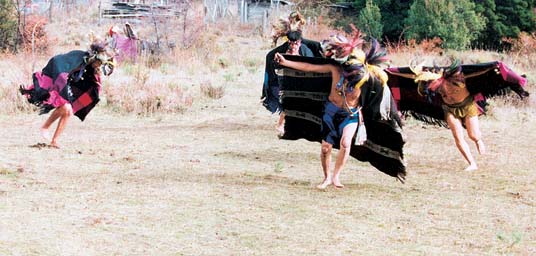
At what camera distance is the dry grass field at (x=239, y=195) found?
7.64 m

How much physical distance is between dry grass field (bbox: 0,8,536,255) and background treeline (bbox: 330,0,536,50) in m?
22.2

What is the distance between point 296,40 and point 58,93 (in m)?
3.53

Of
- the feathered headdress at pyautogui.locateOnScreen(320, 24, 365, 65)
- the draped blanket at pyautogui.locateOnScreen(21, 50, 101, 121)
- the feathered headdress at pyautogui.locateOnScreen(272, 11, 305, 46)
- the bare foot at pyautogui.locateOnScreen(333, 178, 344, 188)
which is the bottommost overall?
the bare foot at pyautogui.locateOnScreen(333, 178, 344, 188)

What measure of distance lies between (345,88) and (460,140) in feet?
8.44

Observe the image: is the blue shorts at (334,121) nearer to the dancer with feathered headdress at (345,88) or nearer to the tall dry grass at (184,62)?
the dancer with feathered headdress at (345,88)

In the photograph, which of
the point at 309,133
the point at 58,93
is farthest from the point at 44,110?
the point at 309,133

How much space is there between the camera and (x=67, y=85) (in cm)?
1242


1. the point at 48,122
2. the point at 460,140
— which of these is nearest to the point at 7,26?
the point at 48,122

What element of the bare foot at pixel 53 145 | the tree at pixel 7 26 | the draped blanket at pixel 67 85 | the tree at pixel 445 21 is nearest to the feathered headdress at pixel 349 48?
the draped blanket at pixel 67 85

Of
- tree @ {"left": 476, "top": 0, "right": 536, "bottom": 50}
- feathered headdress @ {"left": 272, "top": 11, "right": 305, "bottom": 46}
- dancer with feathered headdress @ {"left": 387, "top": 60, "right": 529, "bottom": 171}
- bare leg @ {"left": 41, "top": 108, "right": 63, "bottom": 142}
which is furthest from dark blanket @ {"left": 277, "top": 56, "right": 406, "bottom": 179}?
tree @ {"left": 476, "top": 0, "right": 536, "bottom": 50}

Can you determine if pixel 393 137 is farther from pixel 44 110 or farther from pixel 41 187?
pixel 44 110

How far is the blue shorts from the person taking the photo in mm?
9961

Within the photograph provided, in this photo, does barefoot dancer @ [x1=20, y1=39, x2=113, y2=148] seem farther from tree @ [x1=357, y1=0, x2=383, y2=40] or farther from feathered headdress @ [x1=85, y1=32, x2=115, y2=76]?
tree @ [x1=357, y1=0, x2=383, y2=40]

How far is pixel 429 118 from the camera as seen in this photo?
42.0ft
